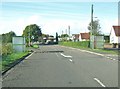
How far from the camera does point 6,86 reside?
437 inches

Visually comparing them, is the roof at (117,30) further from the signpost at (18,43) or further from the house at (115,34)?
the signpost at (18,43)

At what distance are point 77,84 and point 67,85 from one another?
0.48 m

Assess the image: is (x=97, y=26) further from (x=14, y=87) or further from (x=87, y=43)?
(x=14, y=87)

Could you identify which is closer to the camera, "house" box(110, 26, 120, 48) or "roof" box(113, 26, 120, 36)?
"house" box(110, 26, 120, 48)

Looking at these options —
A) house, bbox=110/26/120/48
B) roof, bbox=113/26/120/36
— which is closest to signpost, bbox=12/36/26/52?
house, bbox=110/26/120/48

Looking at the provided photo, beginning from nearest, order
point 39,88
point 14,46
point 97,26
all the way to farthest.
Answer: point 39,88 < point 14,46 < point 97,26

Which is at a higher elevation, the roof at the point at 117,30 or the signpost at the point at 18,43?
the roof at the point at 117,30

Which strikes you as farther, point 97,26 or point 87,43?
point 97,26

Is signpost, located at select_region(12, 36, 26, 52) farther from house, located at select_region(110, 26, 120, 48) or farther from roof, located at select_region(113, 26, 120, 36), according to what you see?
roof, located at select_region(113, 26, 120, 36)

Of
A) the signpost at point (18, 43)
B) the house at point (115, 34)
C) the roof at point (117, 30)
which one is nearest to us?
the signpost at point (18, 43)

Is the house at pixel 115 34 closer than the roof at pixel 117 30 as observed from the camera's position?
Yes

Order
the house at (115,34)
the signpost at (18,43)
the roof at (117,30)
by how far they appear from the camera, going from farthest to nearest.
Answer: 1. the roof at (117,30)
2. the house at (115,34)
3. the signpost at (18,43)

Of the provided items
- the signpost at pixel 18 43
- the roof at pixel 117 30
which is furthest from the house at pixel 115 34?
the signpost at pixel 18 43

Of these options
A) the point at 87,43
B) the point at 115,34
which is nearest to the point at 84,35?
the point at 115,34
